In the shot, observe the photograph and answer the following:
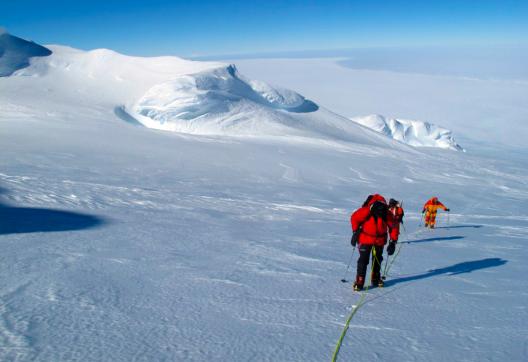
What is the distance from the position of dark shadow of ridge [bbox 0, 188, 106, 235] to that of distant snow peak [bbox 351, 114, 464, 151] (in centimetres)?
4056

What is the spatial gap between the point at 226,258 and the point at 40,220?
3.27 m

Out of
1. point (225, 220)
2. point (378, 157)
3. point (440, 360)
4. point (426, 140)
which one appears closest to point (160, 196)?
point (225, 220)

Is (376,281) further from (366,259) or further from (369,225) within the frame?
(369,225)

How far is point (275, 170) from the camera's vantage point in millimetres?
15352

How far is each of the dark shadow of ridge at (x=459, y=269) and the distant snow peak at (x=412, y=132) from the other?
1547 inches

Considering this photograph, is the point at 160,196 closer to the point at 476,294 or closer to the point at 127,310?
the point at 127,310

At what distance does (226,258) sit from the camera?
213 inches

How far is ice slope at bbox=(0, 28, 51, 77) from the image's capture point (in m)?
28.4

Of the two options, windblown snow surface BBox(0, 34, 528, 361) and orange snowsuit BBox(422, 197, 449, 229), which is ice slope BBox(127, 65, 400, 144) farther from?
orange snowsuit BBox(422, 197, 449, 229)

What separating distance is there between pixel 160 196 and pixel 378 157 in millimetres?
14393

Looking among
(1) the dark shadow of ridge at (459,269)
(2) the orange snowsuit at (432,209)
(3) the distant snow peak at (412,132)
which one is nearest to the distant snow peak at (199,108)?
(2) the orange snowsuit at (432,209)

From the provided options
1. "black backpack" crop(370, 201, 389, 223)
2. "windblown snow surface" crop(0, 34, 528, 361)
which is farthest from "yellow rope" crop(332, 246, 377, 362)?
"black backpack" crop(370, 201, 389, 223)

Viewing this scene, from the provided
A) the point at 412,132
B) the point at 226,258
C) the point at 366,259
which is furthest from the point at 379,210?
the point at 412,132

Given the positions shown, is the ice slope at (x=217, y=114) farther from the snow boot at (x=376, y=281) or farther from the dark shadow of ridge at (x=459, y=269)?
the snow boot at (x=376, y=281)
